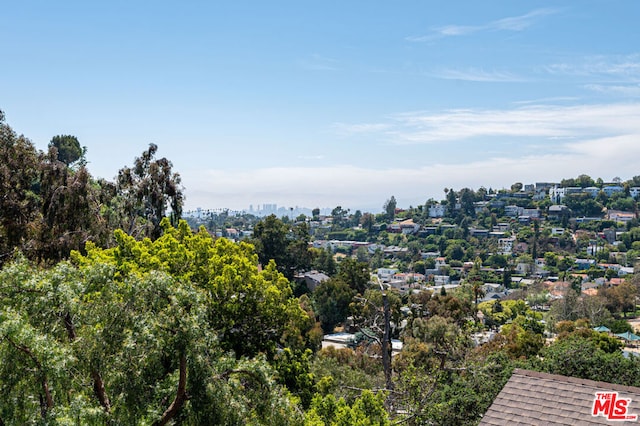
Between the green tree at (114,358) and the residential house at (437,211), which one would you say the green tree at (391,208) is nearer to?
the residential house at (437,211)

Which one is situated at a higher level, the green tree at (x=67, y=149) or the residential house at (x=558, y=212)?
the green tree at (x=67, y=149)

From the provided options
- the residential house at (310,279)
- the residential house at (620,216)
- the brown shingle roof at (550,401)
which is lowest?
the residential house at (310,279)

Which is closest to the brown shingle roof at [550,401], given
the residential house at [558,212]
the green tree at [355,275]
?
the green tree at [355,275]

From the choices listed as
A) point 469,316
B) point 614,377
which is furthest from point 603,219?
point 614,377

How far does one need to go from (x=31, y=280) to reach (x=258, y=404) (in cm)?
361

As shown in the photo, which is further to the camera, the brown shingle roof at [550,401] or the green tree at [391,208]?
the green tree at [391,208]

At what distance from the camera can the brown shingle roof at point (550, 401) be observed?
27.2ft

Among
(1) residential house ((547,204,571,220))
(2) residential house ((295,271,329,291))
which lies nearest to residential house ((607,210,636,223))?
(1) residential house ((547,204,571,220))

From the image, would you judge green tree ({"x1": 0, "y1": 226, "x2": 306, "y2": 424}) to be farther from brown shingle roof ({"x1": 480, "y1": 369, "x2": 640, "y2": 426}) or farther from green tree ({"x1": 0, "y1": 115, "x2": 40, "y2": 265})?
green tree ({"x1": 0, "y1": 115, "x2": 40, "y2": 265})

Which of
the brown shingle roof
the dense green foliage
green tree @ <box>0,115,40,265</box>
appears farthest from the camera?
green tree @ <box>0,115,40,265</box>

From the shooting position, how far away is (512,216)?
167 meters

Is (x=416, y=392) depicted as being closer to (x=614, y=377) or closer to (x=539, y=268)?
(x=614, y=377)

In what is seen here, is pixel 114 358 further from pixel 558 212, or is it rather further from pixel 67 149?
pixel 558 212

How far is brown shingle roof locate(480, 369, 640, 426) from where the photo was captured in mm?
8297
